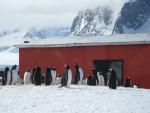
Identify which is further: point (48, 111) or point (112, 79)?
point (112, 79)

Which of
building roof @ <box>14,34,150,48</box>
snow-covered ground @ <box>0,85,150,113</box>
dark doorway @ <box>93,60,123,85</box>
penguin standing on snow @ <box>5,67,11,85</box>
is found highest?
building roof @ <box>14,34,150,48</box>

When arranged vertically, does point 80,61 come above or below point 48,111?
above

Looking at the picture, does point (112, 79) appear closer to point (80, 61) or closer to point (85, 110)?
point (85, 110)

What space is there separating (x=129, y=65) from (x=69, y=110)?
20720mm

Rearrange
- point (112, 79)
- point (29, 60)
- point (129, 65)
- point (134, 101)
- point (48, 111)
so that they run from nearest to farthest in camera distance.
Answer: point (48, 111), point (134, 101), point (112, 79), point (129, 65), point (29, 60)

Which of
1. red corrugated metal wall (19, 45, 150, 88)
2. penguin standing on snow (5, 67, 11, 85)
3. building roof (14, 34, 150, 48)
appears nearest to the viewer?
penguin standing on snow (5, 67, 11, 85)

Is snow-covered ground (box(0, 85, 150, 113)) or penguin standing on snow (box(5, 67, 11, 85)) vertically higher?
penguin standing on snow (box(5, 67, 11, 85))

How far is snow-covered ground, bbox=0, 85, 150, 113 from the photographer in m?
20.7

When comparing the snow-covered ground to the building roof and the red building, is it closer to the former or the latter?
the red building

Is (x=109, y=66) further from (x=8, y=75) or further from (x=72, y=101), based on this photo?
(x=72, y=101)

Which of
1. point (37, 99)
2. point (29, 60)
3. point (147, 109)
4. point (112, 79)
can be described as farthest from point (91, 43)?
point (147, 109)

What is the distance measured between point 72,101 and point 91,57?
19759 mm

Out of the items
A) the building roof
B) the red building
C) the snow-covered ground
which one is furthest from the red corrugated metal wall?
the snow-covered ground

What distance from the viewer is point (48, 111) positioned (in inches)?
803
